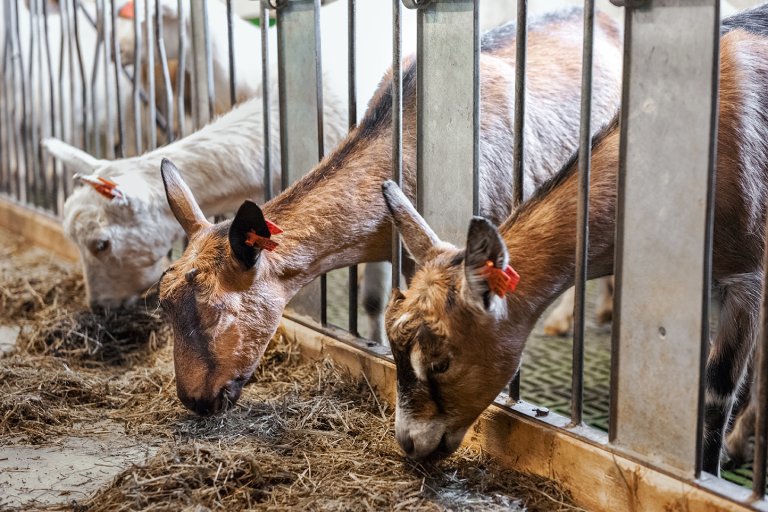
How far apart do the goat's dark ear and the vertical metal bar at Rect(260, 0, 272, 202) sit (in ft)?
3.92

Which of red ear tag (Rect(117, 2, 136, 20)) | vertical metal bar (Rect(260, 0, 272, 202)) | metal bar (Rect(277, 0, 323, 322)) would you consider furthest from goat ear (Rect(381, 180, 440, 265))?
red ear tag (Rect(117, 2, 136, 20))

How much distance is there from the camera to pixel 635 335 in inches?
123

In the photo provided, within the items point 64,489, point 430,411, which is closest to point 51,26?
point 64,489

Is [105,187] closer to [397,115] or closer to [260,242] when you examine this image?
[260,242]

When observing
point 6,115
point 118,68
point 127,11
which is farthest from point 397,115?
point 6,115

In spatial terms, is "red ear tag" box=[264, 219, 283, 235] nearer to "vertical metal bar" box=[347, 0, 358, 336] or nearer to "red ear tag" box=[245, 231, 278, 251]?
"red ear tag" box=[245, 231, 278, 251]

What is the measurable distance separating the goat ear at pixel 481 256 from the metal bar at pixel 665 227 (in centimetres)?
44

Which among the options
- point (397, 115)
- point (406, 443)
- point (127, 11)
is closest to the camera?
point (406, 443)

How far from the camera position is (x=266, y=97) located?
4949 mm

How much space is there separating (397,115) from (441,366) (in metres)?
1.37

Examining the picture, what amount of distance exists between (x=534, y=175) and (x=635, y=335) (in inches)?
64.0

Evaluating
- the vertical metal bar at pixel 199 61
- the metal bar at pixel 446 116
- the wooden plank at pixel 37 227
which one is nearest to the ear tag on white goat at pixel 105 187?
the vertical metal bar at pixel 199 61

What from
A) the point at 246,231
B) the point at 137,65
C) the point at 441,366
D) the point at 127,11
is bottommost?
the point at 441,366

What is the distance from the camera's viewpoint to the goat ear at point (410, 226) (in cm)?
344
